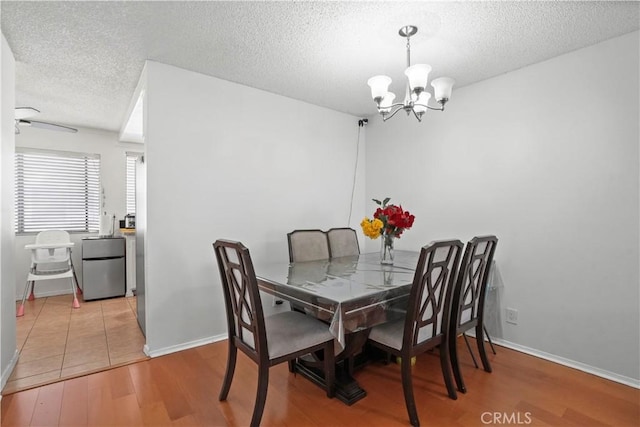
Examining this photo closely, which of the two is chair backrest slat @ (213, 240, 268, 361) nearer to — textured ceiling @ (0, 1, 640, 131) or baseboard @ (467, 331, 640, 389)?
textured ceiling @ (0, 1, 640, 131)

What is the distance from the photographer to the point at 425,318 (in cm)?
186

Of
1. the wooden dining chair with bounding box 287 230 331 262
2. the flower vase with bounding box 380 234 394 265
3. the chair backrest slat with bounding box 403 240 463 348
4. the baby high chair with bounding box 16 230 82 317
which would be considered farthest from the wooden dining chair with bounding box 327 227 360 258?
the baby high chair with bounding box 16 230 82 317

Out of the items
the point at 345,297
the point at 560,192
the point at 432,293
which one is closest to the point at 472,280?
the point at 432,293

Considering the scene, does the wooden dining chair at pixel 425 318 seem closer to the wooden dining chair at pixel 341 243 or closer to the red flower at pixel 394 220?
the red flower at pixel 394 220

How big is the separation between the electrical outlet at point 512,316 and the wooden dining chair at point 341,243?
58.1 inches

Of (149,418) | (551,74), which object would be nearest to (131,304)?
(149,418)

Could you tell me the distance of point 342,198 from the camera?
4055mm

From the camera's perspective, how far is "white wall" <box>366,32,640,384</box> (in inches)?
88.4

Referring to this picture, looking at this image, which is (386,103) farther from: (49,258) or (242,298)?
(49,258)

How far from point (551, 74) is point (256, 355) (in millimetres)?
3061

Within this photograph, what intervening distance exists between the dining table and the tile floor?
1453 mm

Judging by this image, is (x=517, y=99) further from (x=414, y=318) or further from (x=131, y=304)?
(x=131, y=304)

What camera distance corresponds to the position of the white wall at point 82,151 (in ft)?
14.1

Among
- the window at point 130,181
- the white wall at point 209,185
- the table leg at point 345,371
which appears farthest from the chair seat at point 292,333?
the window at point 130,181
